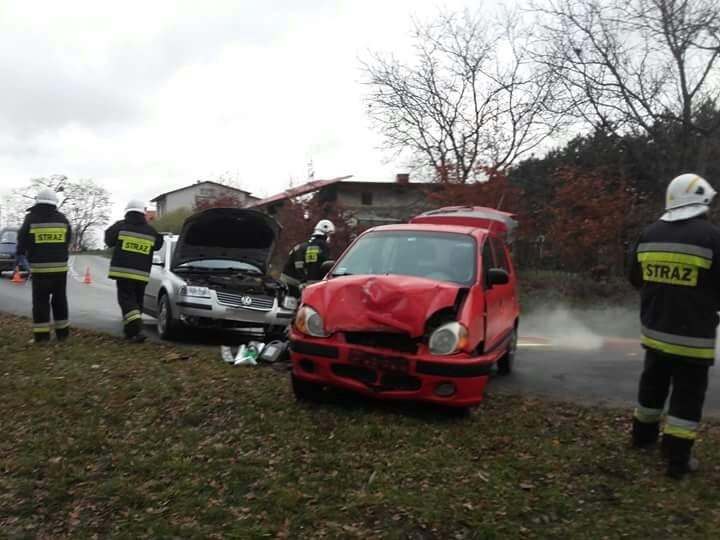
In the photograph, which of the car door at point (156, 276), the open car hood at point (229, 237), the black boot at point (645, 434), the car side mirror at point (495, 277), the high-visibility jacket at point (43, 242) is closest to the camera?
the black boot at point (645, 434)

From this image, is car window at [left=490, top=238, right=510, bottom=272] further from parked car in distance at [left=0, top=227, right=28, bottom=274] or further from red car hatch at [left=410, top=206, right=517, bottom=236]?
parked car in distance at [left=0, top=227, right=28, bottom=274]

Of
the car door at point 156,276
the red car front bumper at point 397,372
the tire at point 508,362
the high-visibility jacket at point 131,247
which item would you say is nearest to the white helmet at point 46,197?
the high-visibility jacket at point 131,247

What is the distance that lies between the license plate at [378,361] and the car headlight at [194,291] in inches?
171

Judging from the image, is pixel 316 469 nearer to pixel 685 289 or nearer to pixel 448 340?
pixel 448 340

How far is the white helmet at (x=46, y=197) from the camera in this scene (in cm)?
804

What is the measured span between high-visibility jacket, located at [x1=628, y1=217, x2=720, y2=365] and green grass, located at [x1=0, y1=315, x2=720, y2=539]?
901 millimetres

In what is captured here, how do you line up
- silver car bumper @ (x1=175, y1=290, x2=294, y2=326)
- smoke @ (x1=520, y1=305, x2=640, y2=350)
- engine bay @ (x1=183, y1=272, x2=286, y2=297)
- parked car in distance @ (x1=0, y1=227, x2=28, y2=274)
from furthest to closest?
parked car in distance @ (x1=0, y1=227, x2=28, y2=274) → smoke @ (x1=520, y1=305, x2=640, y2=350) → engine bay @ (x1=183, y1=272, x2=286, y2=297) → silver car bumper @ (x1=175, y1=290, x2=294, y2=326)

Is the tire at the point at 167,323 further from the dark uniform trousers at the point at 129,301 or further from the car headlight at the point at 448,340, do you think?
the car headlight at the point at 448,340

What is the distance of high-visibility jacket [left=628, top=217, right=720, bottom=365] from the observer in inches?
163

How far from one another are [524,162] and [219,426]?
959 inches

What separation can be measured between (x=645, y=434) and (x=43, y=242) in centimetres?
699

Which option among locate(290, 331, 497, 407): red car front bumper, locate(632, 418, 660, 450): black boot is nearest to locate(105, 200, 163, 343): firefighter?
locate(290, 331, 497, 407): red car front bumper

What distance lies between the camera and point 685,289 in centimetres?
422

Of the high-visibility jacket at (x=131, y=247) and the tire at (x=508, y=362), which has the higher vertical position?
the high-visibility jacket at (x=131, y=247)
